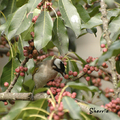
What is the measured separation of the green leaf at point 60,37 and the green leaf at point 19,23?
0.24 meters

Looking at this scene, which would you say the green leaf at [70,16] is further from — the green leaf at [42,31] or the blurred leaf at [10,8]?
the blurred leaf at [10,8]

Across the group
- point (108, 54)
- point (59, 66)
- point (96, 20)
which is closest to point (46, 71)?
point (59, 66)

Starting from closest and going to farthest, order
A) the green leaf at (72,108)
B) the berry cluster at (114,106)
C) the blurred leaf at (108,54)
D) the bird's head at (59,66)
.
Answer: the green leaf at (72,108) → the blurred leaf at (108,54) → the berry cluster at (114,106) → the bird's head at (59,66)

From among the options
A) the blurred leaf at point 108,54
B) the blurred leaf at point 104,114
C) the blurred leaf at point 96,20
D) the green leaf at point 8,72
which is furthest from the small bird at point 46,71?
the blurred leaf at point 108,54

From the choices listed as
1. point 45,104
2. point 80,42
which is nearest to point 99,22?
point 45,104

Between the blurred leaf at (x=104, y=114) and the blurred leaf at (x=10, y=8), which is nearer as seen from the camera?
the blurred leaf at (x=104, y=114)

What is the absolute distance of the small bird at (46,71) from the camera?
2.15 metres

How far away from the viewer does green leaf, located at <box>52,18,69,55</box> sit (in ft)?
5.46

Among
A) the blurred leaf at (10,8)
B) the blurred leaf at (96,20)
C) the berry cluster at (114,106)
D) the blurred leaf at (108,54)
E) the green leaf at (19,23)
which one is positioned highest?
the blurred leaf at (10,8)

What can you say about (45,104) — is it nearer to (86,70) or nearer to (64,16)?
(86,70)

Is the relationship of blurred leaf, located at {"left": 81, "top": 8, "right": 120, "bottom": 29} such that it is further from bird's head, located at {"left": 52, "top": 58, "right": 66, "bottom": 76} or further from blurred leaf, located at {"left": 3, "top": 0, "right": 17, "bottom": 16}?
blurred leaf, located at {"left": 3, "top": 0, "right": 17, "bottom": 16}

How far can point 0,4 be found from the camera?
2.16m

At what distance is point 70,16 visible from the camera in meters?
1.56

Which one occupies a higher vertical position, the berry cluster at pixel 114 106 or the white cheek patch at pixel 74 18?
the white cheek patch at pixel 74 18
